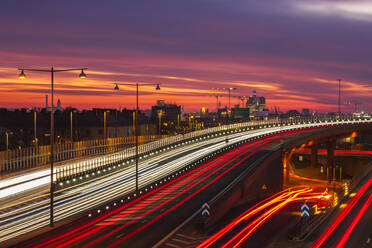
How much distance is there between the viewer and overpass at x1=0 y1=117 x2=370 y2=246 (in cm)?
2822

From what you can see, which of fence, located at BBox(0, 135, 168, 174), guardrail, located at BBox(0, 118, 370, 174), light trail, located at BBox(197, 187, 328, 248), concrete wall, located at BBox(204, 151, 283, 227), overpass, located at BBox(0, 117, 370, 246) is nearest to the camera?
light trail, located at BBox(197, 187, 328, 248)

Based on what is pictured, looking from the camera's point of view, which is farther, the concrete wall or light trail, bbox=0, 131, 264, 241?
the concrete wall

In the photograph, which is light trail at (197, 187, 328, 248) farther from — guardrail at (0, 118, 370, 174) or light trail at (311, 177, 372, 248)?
guardrail at (0, 118, 370, 174)

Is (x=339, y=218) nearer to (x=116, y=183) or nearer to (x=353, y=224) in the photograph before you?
(x=353, y=224)

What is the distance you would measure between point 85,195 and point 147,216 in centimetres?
738

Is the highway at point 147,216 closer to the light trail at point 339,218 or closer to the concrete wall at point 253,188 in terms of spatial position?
the concrete wall at point 253,188

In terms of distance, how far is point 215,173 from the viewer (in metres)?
50.3

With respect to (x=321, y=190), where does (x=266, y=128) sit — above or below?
above

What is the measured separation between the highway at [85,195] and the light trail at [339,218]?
658 inches

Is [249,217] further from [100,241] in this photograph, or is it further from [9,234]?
[9,234]

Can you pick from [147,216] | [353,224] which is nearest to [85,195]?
[147,216]

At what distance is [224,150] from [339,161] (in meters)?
54.1

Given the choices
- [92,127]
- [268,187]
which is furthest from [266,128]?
[92,127]

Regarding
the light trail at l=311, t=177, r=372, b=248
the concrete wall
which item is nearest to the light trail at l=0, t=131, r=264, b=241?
the concrete wall
